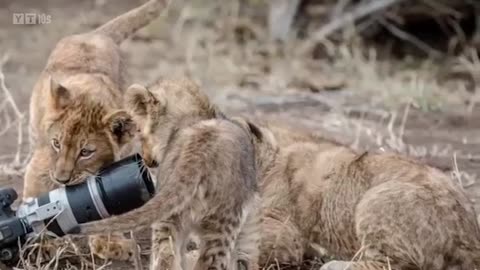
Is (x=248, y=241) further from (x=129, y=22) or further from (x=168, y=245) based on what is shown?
(x=129, y=22)

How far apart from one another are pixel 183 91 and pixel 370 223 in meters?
1.07

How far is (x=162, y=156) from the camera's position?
5.61 m

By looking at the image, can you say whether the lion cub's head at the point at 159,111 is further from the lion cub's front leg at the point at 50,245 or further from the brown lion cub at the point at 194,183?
the lion cub's front leg at the point at 50,245

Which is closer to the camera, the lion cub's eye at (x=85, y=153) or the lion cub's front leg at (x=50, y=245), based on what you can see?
the lion cub's eye at (x=85, y=153)

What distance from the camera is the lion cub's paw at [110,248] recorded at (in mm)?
6258

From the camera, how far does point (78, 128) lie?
604 cm

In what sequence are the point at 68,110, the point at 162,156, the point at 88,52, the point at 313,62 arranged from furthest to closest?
the point at 313,62 < the point at 88,52 < the point at 68,110 < the point at 162,156

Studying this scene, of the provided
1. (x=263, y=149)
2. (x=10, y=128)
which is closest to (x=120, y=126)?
(x=263, y=149)

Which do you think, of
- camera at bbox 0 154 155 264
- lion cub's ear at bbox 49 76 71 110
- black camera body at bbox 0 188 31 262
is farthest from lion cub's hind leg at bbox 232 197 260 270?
lion cub's ear at bbox 49 76 71 110

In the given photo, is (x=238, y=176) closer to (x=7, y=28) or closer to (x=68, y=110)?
(x=68, y=110)

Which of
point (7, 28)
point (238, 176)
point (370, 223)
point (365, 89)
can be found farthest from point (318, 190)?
point (7, 28)

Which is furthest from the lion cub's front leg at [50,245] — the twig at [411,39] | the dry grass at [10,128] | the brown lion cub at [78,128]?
the twig at [411,39]

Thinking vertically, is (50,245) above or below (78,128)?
below
